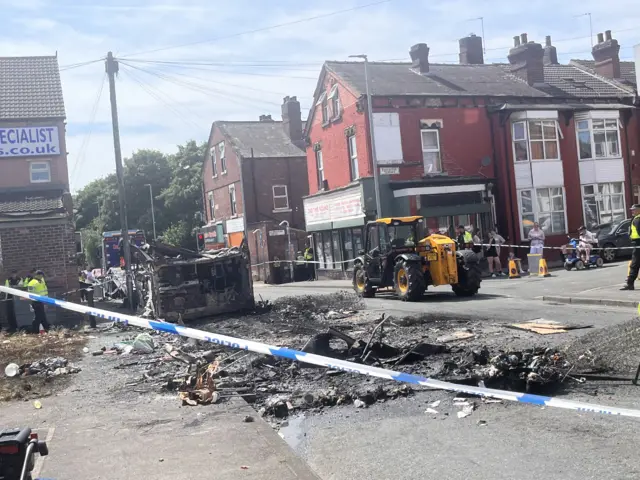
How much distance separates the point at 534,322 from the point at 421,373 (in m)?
4.29

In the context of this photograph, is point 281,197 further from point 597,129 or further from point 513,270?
point 513,270

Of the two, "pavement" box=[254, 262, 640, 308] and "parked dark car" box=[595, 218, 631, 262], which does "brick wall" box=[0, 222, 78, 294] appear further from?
"parked dark car" box=[595, 218, 631, 262]

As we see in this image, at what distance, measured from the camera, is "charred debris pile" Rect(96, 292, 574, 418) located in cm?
721

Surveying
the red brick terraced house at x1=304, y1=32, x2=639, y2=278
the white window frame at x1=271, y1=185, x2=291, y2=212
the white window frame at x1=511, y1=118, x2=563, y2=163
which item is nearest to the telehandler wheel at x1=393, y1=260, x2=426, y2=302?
the red brick terraced house at x1=304, y1=32, x2=639, y2=278

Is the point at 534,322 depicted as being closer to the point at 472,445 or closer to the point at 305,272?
the point at 472,445

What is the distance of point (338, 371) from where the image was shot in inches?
332

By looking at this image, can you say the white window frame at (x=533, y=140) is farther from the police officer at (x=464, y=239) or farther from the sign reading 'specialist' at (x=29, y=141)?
the sign reading 'specialist' at (x=29, y=141)

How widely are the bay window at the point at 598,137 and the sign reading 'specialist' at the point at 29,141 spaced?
75.1ft

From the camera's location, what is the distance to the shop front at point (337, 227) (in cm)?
2900

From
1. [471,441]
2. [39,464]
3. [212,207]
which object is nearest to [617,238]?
[471,441]

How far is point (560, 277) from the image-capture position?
20.9m

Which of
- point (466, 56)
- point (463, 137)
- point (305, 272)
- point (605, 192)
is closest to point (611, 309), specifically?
point (463, 137)

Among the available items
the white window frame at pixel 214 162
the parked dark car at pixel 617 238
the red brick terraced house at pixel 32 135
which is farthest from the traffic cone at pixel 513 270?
the white window frame at pixel 214 162

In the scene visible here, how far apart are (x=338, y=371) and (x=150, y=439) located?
2.99 metres
